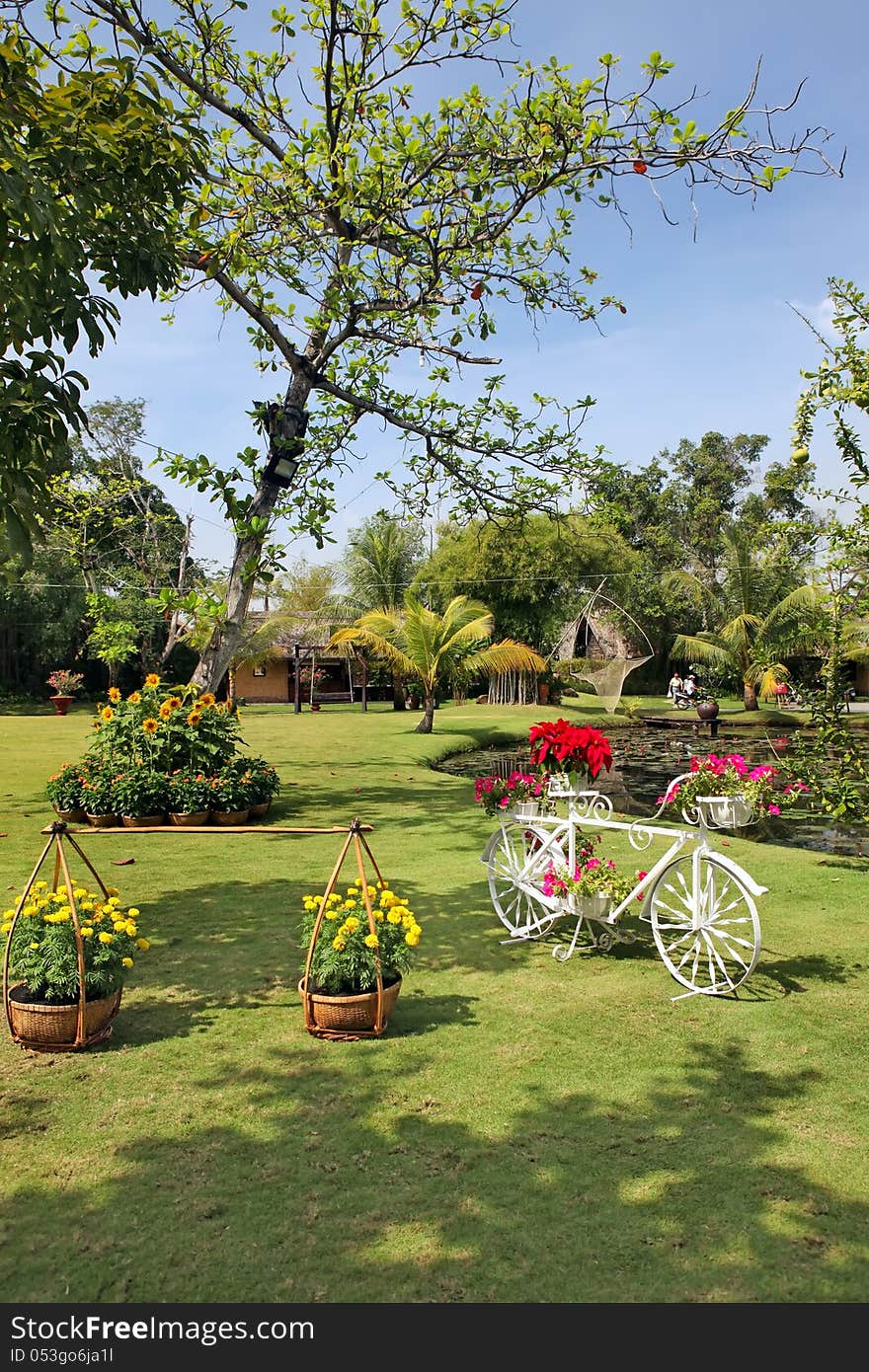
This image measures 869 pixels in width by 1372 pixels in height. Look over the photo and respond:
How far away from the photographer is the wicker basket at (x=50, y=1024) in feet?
14.1

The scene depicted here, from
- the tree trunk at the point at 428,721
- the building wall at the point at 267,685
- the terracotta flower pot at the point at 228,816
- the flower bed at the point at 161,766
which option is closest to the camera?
the flower bed at the point at 161,766

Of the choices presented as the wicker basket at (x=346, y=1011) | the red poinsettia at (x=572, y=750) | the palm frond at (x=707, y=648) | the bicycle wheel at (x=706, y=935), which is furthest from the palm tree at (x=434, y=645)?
the wicker basket at (x=346, y=1011)

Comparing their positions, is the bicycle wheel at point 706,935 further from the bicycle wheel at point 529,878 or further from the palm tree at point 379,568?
the palm tree at point 379,568

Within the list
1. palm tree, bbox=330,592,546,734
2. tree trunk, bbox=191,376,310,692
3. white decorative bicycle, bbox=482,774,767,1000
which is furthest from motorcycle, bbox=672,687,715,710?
white decorative bicycle, bbox=482,774,767,1000

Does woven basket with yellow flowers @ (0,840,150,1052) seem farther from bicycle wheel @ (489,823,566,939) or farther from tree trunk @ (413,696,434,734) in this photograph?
tree trunk @ (413,696,434,734)

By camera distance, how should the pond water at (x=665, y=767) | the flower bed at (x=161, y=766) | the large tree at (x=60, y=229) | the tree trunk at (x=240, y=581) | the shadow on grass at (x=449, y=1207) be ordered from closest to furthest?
the shadow on grass at (x=449, y=1207) → the large tree at (x=60, y=229) → the tree trunk at (x=240, y=581) → the flower bed at (x=161, y=766) → the pond water at (x=665, y=767)

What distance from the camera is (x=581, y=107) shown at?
8008 mm

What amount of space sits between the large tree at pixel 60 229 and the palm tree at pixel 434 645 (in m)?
17.3

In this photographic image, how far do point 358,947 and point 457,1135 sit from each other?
1.09 m

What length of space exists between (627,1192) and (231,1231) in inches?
52.4

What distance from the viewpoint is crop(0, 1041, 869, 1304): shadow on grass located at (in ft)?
8.95

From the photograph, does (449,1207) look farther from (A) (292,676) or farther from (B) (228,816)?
(A) (292,676)

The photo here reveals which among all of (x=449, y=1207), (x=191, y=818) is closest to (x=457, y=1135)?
(x=449, y=1207)

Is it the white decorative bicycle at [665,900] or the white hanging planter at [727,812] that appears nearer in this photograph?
the white decorative bicycle at [665,900]
